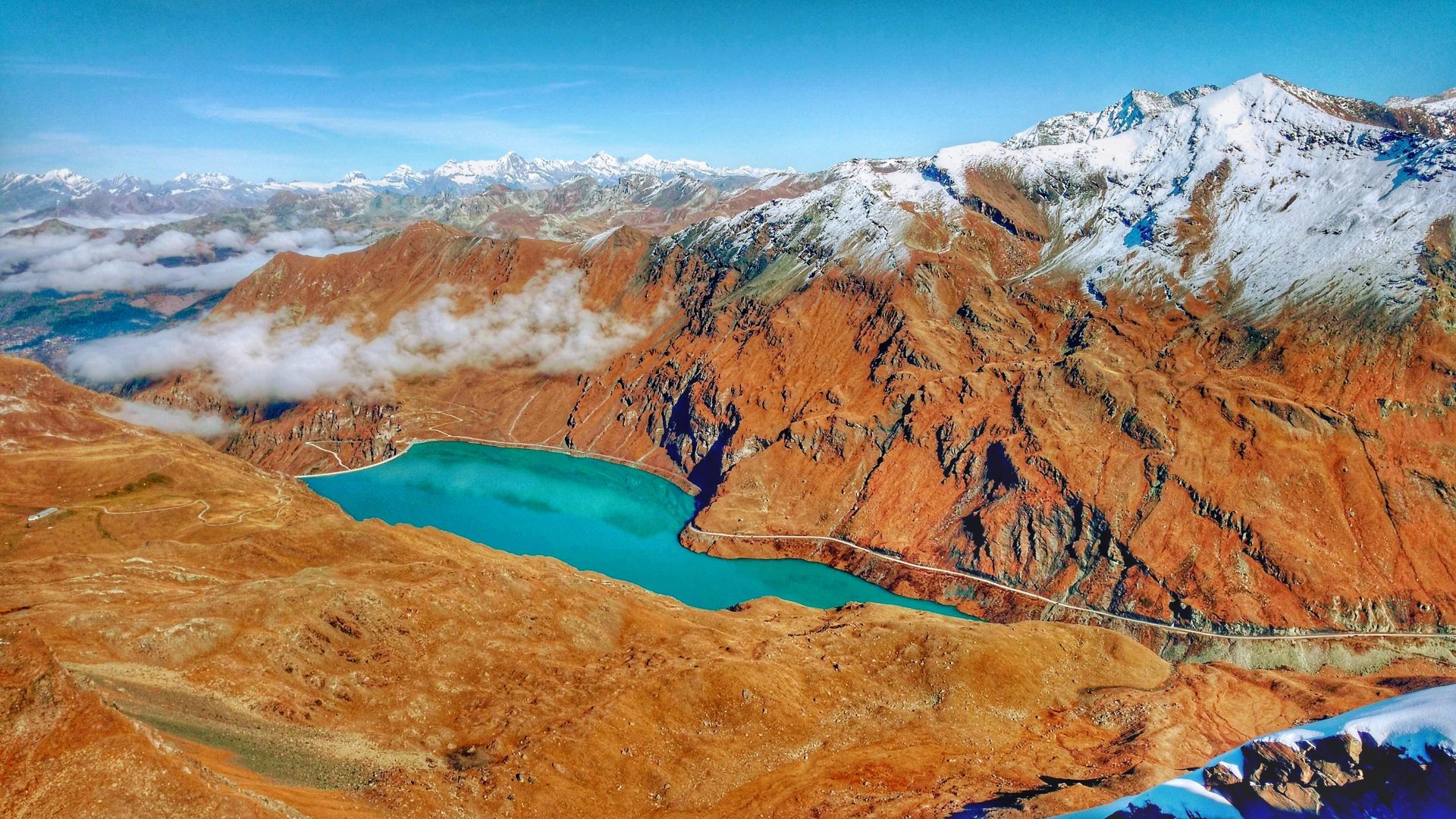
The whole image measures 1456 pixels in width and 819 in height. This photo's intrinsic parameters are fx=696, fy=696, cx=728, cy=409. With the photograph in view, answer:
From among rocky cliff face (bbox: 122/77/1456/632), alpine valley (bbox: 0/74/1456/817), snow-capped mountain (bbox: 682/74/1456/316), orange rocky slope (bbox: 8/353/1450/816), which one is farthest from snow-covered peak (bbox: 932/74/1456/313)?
orange rocky slope (bbox: 8/353/1450/816)

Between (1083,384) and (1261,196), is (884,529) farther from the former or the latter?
(1261,196)

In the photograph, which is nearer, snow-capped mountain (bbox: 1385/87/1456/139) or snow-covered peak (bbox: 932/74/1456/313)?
snow-covered peak (bbox: 932/74/1456/313)

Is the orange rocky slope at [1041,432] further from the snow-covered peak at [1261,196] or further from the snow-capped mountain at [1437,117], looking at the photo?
the snow-capped mountain at [1437,117]

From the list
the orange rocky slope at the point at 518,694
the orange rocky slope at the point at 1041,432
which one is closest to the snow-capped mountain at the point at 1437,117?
the orange rocky slope at the point at 1041,432

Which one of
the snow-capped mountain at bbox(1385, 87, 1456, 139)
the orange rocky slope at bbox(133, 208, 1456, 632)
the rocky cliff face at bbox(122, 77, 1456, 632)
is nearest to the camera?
the orange rocky slope at bbox(133, 208, 1456, 632)

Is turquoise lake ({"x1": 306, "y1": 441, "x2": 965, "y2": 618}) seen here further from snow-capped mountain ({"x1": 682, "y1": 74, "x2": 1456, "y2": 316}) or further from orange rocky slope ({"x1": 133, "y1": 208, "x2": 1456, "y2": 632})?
snow-capped mountain ({"x1": 682, "y1": 74, "x2": 1456, "y2": 316})
